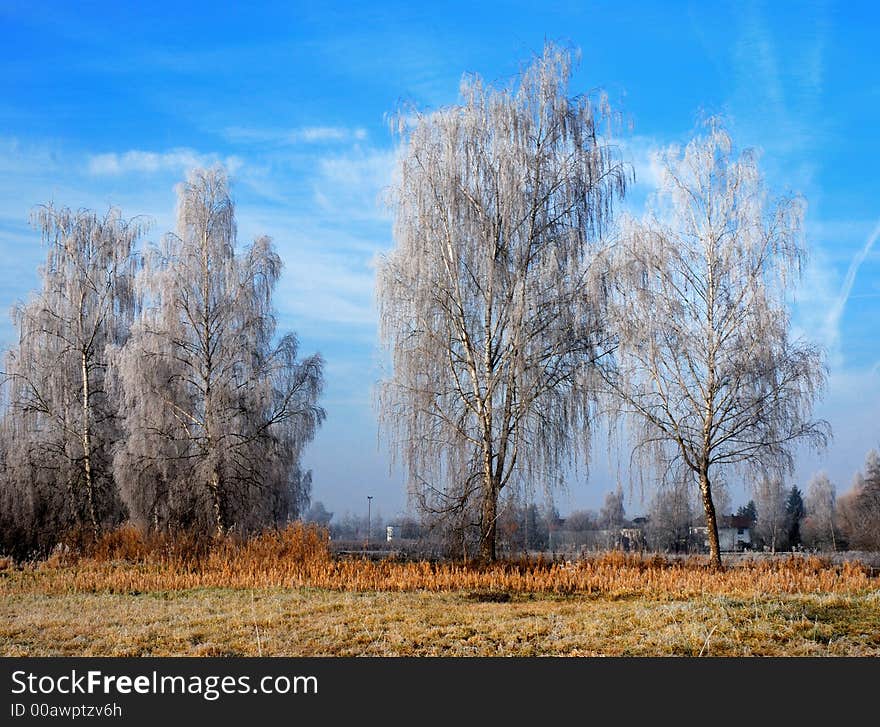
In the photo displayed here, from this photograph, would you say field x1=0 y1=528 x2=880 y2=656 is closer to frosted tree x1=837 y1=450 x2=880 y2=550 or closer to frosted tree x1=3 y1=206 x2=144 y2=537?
frosted tree x1=3 y1=206 x2=144 y2=537

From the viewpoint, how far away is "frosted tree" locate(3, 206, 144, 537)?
24.3 m

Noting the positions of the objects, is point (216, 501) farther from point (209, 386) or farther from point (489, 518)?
point (489, 518)

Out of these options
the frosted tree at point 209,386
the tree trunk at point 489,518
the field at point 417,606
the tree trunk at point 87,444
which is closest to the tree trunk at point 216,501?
the frosted tree at point 209,386

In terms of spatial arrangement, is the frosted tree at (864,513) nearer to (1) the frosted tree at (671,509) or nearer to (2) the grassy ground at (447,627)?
(1) the frosted tree at (671,509)

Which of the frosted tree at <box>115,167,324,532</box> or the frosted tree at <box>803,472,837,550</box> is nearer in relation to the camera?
the frosted tree at <box>115,167,324,532</box>

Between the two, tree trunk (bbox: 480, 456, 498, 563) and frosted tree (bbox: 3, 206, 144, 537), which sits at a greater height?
frosted tree (bbox: 3, 206, 144, 537)

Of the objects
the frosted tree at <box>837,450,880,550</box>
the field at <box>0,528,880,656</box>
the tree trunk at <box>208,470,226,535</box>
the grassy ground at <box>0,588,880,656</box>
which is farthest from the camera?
the frosted tree at <box>837,450,880,550</box>

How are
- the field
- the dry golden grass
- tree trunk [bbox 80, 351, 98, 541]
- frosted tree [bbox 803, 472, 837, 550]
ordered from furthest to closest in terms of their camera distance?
frosted tree [bbox 803, 472, 837, 550], tree trunk [bbox 80, 351, 98, 541], the dry golden grass, the field

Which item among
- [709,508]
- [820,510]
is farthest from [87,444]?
[820,510]

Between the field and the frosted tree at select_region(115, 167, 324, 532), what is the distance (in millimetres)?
1986

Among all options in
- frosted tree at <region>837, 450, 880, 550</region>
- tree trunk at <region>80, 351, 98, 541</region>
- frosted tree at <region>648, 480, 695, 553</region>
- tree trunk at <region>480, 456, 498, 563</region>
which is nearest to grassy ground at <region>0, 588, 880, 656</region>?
tree trunk at <region>480, 456, 498, 563</region>

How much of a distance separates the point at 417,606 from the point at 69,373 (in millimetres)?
17480

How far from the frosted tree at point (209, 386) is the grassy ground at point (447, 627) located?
805cm

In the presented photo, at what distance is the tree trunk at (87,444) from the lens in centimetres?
2372
